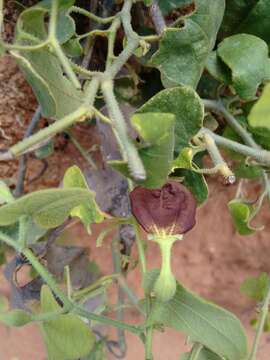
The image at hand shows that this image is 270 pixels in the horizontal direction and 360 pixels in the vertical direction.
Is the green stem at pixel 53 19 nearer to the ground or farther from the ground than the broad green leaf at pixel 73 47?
farther from the ground

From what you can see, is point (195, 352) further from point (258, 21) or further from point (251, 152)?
point (258, 21)

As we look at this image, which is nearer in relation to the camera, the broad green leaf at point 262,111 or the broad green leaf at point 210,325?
the broad green leaf at point 262,111

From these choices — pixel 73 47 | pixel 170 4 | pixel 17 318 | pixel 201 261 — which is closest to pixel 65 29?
pixel 73 47

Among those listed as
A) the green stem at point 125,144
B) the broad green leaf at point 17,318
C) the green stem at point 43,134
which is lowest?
the broad green leaf at point 17,318

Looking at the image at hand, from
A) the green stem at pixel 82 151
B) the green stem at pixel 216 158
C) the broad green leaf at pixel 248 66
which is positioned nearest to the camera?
the green stem at pixel 216 158

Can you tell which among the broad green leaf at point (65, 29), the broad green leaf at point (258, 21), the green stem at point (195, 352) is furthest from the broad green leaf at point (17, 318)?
the broad green leaf at point (258, 21)

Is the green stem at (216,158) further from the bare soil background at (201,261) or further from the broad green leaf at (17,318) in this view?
the bare soil background at (201,261)

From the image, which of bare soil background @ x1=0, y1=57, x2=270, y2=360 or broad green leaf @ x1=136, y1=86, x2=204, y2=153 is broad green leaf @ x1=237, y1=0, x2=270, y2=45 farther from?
bare soil background @ x1=0, y1=57, x2=270, y2=360

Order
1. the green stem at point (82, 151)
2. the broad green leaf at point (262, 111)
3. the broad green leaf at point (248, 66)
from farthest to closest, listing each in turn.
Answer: the green stem at point (82, 151), the broad green leaf at point (248, 66), the broad green leaf at point (262, 111)
